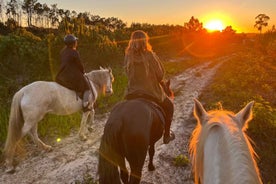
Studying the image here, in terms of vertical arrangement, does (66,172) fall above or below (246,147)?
below

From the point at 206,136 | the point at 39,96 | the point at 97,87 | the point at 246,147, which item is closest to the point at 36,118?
the point at 39,96

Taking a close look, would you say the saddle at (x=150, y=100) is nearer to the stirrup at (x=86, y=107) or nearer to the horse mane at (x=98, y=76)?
the stirrup at (x=86, y=107)

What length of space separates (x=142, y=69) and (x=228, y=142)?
9.10 feet

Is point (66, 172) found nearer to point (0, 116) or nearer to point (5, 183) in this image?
point (5, 183)

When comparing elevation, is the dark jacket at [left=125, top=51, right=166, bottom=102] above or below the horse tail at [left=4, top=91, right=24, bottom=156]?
above

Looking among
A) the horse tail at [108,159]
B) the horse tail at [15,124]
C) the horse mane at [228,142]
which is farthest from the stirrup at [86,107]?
the horse mane at [228,142]

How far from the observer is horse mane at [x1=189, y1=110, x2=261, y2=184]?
194cm

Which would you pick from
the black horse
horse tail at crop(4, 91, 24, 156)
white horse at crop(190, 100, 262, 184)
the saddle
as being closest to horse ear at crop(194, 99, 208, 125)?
white horse at crop(190, 100, 262, 184)

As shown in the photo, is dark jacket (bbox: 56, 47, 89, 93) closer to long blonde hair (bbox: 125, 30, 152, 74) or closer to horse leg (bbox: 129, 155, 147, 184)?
long blonde hair (bbox: 125, 30, 152, 74)

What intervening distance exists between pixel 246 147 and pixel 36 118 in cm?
593

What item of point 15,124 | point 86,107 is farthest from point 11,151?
point 86,107

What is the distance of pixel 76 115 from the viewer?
997cm

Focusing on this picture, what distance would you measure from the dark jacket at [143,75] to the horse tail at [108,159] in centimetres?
111

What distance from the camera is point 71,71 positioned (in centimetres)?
749
